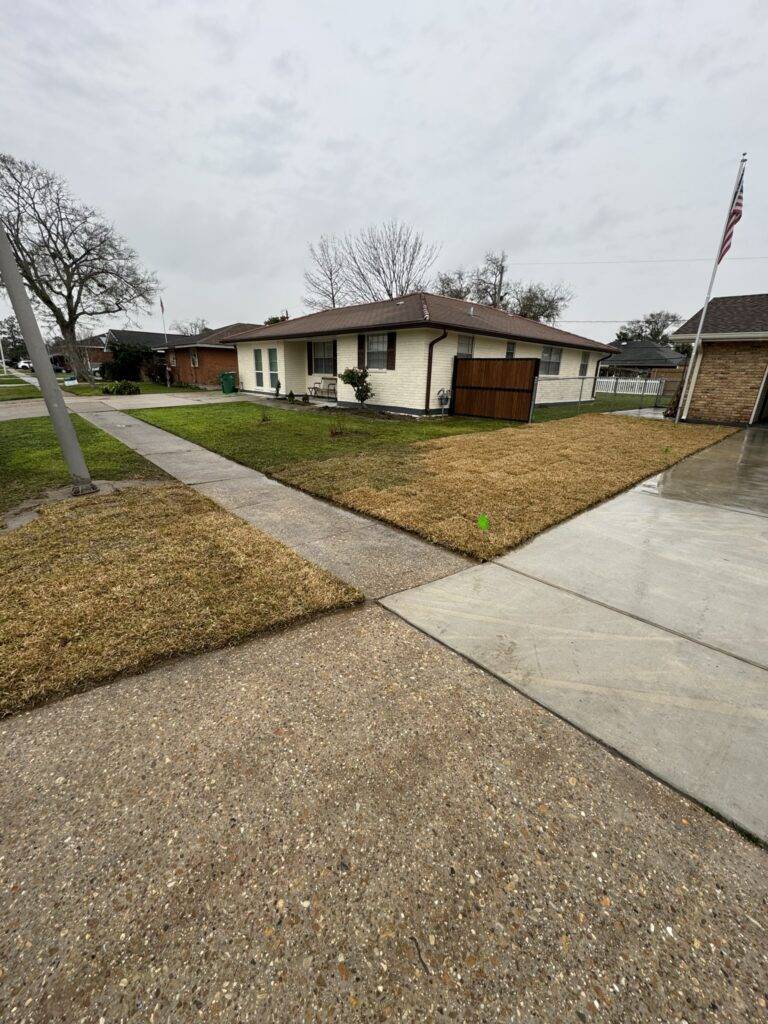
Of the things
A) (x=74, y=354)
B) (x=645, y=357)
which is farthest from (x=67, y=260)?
(x=645, y=357)

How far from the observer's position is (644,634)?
9.68 ft

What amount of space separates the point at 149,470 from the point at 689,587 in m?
7.47

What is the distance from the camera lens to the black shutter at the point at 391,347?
14133 millimetres

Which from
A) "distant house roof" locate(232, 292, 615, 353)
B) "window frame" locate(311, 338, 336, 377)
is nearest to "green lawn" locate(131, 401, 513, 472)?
"distant house roof" locate(232, 292, 615, 353)

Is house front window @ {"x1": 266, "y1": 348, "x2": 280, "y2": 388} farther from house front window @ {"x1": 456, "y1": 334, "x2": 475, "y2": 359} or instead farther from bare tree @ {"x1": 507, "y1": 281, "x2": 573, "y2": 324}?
bare tree @ {"x1": 507, "y1": 281, "x2": 573, "y2": 324}

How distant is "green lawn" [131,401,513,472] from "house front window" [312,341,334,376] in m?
3.61

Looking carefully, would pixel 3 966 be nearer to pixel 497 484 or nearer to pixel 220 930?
pixel 220 930

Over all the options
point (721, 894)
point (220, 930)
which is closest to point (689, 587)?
point (721, 894)

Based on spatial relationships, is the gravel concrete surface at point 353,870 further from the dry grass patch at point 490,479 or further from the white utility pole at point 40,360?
the white utility pole at point 40,360

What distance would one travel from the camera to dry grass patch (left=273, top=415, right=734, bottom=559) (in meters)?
4.84

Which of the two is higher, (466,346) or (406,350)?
(466,346)

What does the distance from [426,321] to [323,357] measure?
6.78 m

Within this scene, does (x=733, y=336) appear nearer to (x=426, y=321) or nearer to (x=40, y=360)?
(x=426, y=321)

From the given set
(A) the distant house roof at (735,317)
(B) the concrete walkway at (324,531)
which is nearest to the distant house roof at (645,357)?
(A) the distant house roof at (735,317)
